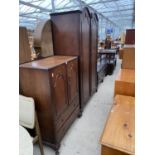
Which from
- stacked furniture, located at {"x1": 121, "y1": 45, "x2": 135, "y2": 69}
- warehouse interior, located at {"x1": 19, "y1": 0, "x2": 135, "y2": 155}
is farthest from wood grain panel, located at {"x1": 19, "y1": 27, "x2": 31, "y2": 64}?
stacked furniture, located at {"x1": 121, "y1": 45, "x2": 135, "y2": 69}

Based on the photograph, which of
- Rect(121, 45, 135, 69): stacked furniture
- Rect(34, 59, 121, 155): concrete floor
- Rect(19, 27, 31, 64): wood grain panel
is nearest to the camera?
Rect(19, 27, 31, 64): wood grain panel

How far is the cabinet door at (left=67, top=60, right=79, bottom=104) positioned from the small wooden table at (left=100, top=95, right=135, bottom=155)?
0.61 meters

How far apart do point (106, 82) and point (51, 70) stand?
117 inches

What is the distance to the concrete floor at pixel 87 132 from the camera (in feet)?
5.74

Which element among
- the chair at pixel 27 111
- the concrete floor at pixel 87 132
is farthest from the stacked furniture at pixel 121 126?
the chair at pixel 27 111

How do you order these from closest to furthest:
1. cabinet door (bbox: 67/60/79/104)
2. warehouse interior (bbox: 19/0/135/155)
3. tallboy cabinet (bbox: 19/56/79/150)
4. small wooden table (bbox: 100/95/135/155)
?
1. small wooden table (bbox: 100/95/135/155)
2. warehouse interior (bbox: 19/0/135/155)
3. tallboy cabinet (bbox: 19/56/79/150)
4. cabinet door (bbox: 67/60/79/104)

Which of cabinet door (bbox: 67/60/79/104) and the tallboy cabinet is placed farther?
cabinet door (bbox: 67/60/79/104)

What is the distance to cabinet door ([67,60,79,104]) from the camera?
6.15 ft

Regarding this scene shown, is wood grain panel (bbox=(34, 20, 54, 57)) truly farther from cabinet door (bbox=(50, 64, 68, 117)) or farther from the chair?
the chair

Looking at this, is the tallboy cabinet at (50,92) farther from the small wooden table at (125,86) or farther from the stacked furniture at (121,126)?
the small wooden table at (125,86)

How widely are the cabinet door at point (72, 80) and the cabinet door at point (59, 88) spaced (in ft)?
0.39
